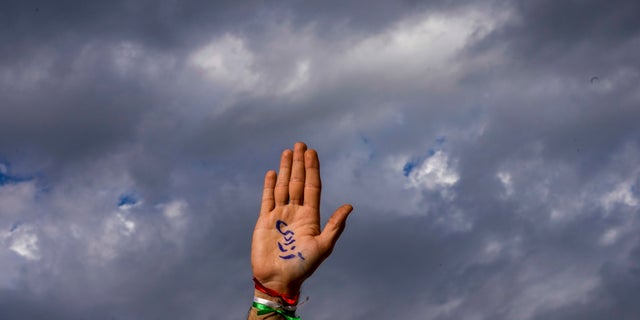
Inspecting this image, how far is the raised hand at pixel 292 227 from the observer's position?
38.1ft

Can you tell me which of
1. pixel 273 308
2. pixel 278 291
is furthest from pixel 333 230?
pixel 273 308

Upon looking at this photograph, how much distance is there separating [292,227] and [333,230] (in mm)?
910

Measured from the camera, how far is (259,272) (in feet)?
38.3

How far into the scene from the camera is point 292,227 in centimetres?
1231

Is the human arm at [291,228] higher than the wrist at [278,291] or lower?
higher

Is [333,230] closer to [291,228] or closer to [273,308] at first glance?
[291,228]

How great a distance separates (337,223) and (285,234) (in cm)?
106

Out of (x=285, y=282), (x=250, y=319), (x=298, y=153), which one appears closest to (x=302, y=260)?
(x=285, y=282)

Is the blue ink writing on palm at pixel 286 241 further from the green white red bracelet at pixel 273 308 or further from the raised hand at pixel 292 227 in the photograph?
the green white red bracelet at pixel 273 308

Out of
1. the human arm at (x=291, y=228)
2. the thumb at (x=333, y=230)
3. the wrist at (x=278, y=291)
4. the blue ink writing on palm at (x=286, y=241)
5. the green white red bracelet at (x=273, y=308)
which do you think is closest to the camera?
the green white red bracelet at (x=273, y=308)

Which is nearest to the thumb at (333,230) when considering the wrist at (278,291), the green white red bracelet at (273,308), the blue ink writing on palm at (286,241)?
the blue ink writing on palm at (286,241)

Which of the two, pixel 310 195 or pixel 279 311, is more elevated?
pixel 310 195

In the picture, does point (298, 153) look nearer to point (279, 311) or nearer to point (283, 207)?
point (283, 207)

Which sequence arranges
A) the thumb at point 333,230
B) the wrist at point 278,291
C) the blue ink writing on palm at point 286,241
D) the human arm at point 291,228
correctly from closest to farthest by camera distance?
1. the wrist at point 278,291
2. the human arm at point 291,228
3. the blue ink writing on palm at point 286,241
4. the thumb at point 333,230
